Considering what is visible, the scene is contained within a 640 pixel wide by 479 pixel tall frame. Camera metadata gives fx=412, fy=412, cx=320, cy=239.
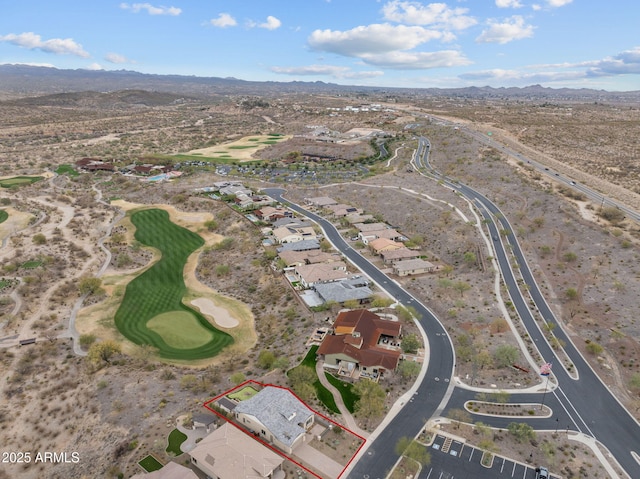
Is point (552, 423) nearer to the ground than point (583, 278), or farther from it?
nearer to the ground

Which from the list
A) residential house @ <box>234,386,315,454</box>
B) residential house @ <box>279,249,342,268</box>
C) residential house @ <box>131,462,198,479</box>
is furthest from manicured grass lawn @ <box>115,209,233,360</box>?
residential house @ <box>131,462,198,479</box>

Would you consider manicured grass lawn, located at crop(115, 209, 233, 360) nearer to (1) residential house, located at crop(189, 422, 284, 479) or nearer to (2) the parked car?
(1) residential house, located at crop(189, 422, 284, 479)

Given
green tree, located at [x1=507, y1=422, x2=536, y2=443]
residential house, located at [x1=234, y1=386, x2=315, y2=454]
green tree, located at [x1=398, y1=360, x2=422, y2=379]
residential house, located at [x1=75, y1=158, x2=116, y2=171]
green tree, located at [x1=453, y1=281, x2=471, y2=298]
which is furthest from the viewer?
residential house, located at [x1=75, y1=158, x2=116, y2=171]

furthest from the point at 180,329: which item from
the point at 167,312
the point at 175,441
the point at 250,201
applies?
the point at 250,201

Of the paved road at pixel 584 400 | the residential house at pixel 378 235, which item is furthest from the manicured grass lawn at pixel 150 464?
the residential house at pixel 378 235

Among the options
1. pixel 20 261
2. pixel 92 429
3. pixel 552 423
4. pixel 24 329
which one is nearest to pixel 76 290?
pixel 24 329

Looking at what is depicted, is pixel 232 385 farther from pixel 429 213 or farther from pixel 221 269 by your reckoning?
pixel 429 213
